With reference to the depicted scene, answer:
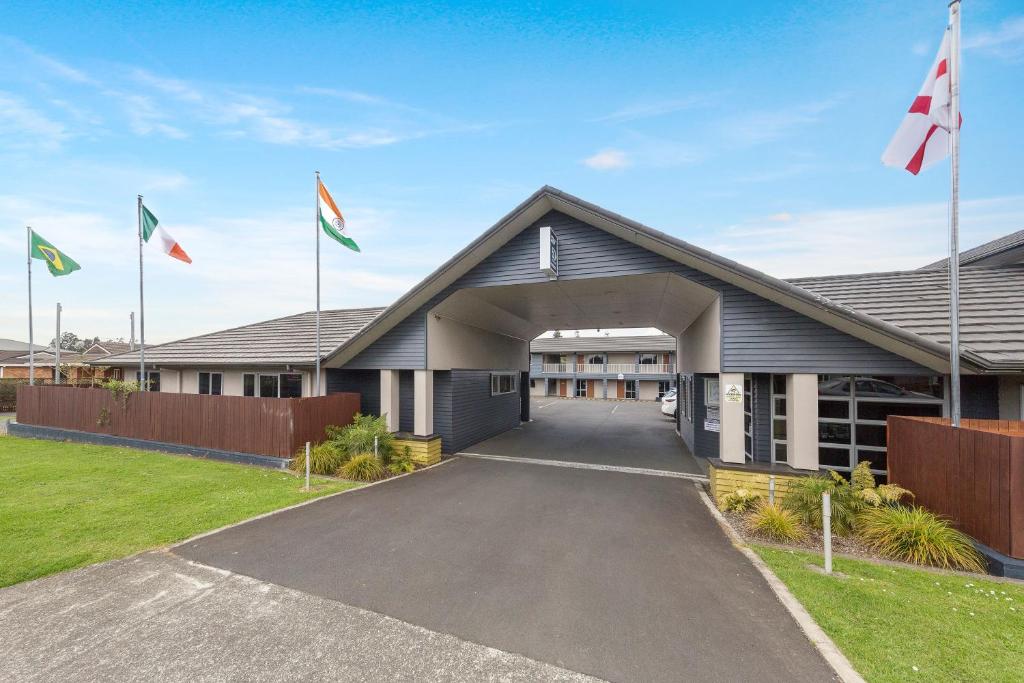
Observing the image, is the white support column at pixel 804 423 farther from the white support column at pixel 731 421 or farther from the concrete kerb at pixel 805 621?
the concrete kerb at pixel 805 621

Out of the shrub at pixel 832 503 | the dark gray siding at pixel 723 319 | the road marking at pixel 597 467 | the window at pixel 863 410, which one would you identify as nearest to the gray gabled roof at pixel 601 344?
the road marking at pixel 597 467

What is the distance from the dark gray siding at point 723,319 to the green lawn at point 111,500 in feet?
17.2

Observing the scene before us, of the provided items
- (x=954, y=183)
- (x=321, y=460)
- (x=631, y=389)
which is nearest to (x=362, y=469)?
(x=321, y=460)

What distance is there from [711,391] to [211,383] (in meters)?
19.2

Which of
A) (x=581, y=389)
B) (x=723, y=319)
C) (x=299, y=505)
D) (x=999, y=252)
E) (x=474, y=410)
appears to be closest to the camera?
(x=299, y=505)

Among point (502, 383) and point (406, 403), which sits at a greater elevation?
point (502, 383)

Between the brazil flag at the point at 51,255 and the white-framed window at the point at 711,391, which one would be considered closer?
the white-framed window at the point at 711,391

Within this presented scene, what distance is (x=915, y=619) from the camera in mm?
4227

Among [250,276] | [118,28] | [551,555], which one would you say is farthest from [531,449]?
[250,276]

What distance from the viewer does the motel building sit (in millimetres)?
8211

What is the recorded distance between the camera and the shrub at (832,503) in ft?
22.6

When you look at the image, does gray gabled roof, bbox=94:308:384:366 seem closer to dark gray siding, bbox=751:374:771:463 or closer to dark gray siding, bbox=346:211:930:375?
dark gray siding, bbox=346:211:930:375

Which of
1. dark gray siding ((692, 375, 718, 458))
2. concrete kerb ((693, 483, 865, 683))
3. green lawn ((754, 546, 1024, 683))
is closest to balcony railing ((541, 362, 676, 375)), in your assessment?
dark gray siding ((692, 375, 718, 458))

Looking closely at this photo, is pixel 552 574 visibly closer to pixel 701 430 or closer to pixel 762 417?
pixel 762 417
